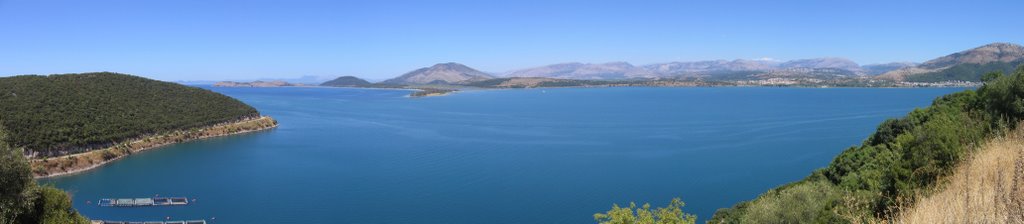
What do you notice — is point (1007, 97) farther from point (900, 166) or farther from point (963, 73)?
point (963, 73)

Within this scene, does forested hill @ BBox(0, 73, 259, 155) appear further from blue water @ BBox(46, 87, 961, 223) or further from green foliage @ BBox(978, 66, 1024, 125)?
Result: green foliage @ BBox(978, 66, 1024, 125)

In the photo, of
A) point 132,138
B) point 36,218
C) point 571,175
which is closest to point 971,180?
point 36,218

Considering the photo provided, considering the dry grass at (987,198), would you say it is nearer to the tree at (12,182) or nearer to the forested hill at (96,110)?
the tree at (12,182)

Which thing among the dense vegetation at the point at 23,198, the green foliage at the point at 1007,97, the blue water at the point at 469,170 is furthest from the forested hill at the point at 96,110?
the green foliage at the point at 1007,97

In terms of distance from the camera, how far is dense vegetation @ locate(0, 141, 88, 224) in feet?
41.9

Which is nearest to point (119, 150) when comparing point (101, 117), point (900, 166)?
point (101, 117)

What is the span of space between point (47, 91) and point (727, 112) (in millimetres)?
77745

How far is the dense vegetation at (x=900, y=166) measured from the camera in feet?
27.0

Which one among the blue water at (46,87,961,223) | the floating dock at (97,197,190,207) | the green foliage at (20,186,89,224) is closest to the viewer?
the green foliage at (20,186,89,224)

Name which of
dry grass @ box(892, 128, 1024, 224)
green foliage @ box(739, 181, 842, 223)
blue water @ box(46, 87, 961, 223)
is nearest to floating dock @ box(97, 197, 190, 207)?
blue water @ box(46, 87, 961, 223)

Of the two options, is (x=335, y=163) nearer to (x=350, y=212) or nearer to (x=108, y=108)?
(x=350, y=212)

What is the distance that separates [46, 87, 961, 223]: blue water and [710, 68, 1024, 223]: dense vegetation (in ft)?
26.5

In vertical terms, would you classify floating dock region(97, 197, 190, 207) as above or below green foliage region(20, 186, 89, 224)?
below

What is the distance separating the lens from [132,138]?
161ft
